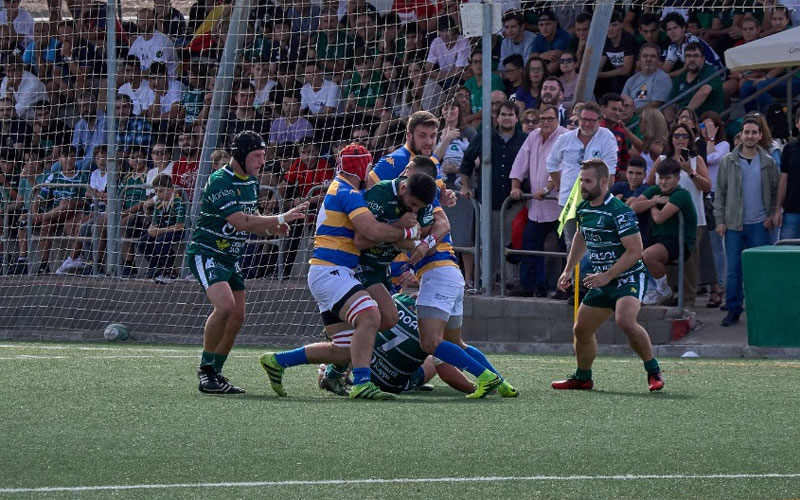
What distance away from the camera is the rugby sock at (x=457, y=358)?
1030cm

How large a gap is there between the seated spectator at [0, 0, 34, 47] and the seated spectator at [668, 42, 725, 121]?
28.5ft

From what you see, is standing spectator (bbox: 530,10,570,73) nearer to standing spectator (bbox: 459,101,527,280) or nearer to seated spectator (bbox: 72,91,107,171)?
standing spectator (bbox: 459,101,527,280)

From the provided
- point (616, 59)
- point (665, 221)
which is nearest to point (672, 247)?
point (665, 221)

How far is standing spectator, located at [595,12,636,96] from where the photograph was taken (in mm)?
17094

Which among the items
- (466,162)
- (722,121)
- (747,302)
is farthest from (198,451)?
(722,121)

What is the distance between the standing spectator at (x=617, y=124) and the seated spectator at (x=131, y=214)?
546cm

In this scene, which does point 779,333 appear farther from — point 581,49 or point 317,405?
point 581,49

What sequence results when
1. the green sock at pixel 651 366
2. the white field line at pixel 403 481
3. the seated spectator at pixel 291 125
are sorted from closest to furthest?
the white field line at pixel 403 481
the green sock at pixel 651 366
the seated spectator at pixel 291 125

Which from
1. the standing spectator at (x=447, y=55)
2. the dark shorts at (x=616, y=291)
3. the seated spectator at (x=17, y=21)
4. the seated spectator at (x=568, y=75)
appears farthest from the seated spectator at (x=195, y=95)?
the dark shorts at (x=616, y=291)

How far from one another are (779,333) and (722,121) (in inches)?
191

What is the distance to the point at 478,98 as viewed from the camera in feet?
56.3

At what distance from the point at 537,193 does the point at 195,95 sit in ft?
16.4

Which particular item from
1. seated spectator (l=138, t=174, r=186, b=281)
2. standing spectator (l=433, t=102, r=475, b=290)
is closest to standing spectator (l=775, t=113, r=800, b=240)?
standing spectator (l=433, t=102, r=475, b=290)

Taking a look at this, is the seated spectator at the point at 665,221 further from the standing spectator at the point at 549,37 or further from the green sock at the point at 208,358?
the green sock at the point at 208,358
